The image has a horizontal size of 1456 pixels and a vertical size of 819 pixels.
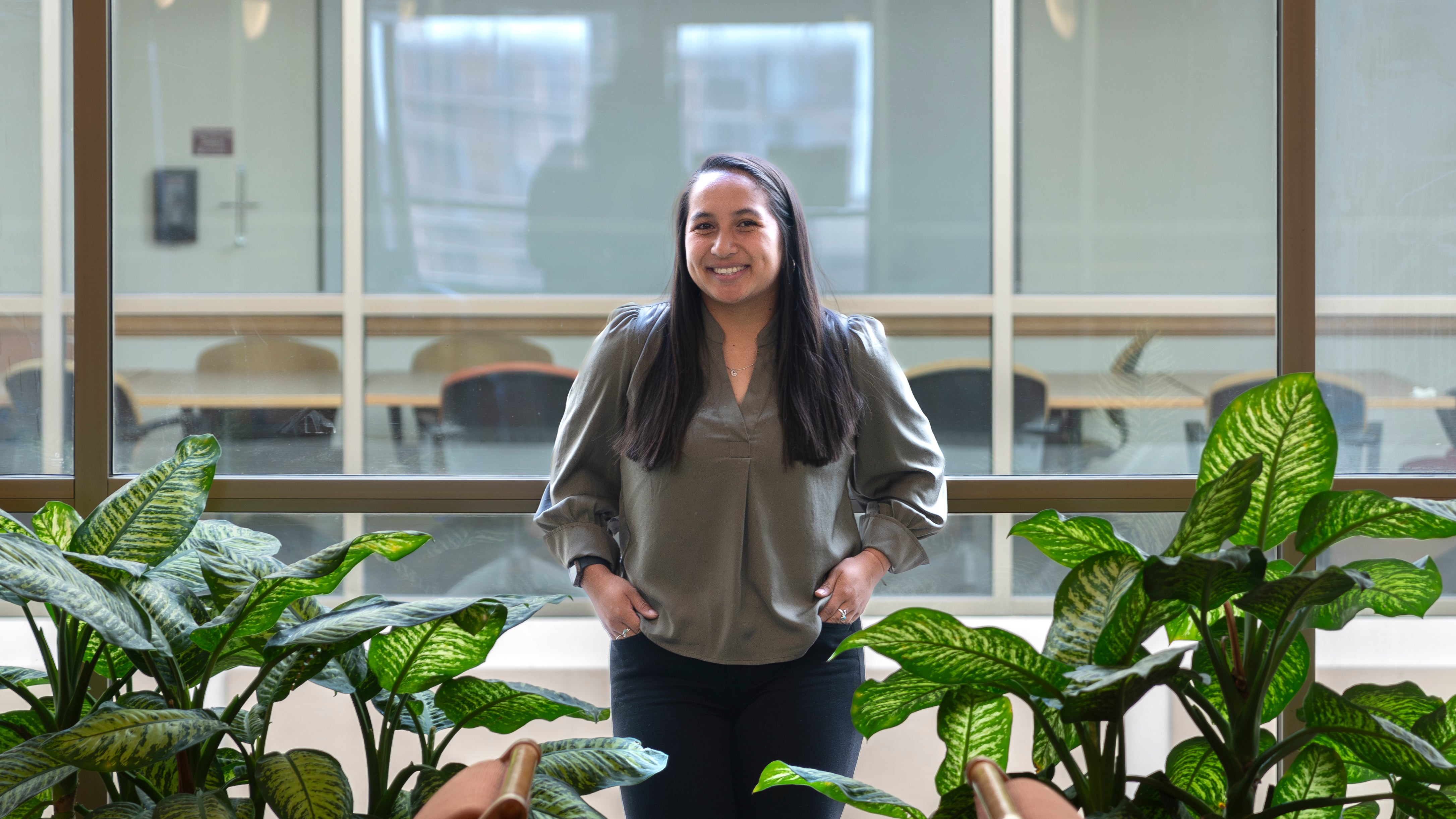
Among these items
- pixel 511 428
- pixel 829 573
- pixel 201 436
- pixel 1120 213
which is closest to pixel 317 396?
pixel 511 428

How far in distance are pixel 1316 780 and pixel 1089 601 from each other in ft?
1.19

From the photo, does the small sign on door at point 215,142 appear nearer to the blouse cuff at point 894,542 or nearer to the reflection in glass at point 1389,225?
the blouse cuff at point 894,542

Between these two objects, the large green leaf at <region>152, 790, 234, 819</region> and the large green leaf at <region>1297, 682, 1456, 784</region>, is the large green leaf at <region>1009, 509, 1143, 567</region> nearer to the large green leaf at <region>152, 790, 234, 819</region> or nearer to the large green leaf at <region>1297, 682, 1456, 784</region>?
the large green leaf at <region>1297, 682, 1456, 784</region>

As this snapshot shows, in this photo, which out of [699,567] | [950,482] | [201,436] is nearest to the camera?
[201,436]

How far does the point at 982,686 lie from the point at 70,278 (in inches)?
81.4

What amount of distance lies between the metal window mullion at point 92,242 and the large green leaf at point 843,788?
5.08ft

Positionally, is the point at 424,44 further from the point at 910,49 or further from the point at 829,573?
Result: the point at 829,573

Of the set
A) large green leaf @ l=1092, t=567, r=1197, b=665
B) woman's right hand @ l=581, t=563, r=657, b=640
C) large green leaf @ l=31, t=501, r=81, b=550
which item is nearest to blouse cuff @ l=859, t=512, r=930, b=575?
woman's right hand @ l=581, t=563, r=657, b=640

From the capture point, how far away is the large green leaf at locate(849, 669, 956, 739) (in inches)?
49.9

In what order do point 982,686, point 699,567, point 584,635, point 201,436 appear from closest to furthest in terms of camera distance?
point 982,686 → point 201,436 → point 699,567 → point 584,635

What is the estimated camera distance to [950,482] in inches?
81.3

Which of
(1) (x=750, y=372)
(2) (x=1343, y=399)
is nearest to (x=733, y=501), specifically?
(1) (x=750, y=372)

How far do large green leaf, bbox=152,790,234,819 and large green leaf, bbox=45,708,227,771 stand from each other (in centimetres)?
6

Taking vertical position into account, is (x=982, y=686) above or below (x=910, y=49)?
below
